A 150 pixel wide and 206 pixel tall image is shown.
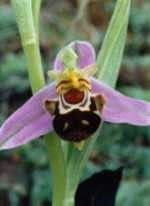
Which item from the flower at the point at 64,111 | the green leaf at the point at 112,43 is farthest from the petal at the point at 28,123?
the green leaf at the point at 112,43

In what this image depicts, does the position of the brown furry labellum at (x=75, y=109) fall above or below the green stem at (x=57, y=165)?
above

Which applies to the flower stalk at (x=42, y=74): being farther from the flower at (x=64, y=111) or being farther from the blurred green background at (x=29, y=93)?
the blurred green background at (x=29, y=93)

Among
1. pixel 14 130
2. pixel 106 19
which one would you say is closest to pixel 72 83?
pixel 14 130

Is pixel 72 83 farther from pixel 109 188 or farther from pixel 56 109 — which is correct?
pixel 109 188

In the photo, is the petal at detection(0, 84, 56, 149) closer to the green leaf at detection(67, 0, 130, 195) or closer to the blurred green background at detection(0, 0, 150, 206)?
the green leaf at detection(67, 0, 130, 195)

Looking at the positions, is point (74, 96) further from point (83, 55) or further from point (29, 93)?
point (29, 93)

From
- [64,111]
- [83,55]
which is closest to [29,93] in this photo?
[83,55]

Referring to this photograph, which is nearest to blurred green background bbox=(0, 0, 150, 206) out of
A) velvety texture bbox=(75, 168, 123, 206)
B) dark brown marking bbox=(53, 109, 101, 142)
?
velvety texture bbox=(75, 168, 123, 206)
